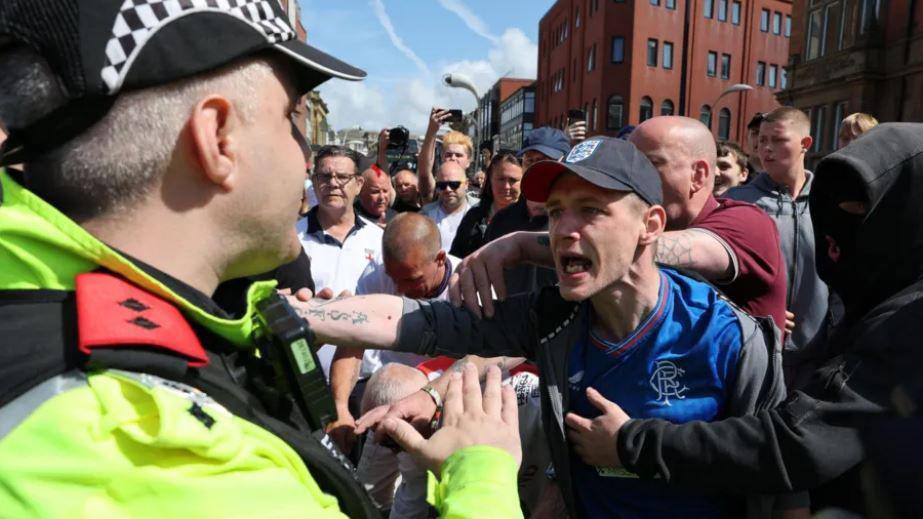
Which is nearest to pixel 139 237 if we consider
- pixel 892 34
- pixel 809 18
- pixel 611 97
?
pixel 892 34

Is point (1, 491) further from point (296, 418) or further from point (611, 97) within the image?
point (611, 97)

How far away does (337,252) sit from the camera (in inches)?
197

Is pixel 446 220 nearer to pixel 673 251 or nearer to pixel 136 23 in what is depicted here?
pixel 673 251

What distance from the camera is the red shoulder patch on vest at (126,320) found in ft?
3.10

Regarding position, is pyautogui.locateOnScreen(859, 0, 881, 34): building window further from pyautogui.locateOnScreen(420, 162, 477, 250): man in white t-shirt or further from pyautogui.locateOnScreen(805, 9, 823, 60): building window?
pyautogui.locateOnScreen(420, 162, 477, 250): man in white t-shirt

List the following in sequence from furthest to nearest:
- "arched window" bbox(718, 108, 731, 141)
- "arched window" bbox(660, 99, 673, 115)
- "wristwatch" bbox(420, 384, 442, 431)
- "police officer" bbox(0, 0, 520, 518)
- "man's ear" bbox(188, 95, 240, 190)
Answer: "arched window" bbox(718, 108, 731, 141) < "arched window" bbox(660, 99, 673, 115) < "wristwatch" bbox(420, 384, 442, 431) < "man's ear" bbox(188, 95, 240, 190) < "police officer" bbox(0, 0, 520, 518)

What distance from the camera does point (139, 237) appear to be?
1.13 m

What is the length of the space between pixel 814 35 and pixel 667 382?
3571cm

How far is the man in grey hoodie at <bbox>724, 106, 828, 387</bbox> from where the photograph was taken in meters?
3.80

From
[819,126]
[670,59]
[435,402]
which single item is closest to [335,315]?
[435,402]

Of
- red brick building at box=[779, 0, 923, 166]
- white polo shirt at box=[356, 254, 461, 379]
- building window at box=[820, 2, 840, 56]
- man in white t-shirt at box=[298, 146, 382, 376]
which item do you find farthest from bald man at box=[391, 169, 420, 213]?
building window at box=[820, 2, 840, 56]

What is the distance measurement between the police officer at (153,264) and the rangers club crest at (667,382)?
0.99m

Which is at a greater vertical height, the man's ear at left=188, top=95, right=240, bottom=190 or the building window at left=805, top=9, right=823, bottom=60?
the building window at left=805, top=9, right=823, bottom=60

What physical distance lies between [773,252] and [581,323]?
88cm
